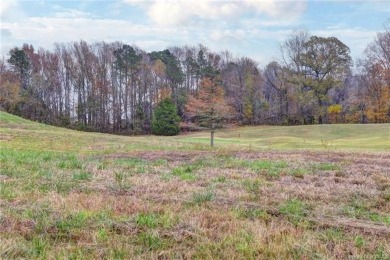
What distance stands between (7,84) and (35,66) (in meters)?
10.9

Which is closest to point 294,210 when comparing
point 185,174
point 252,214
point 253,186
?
point 252,214

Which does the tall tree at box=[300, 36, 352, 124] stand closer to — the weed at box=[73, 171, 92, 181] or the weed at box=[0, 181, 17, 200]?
the weed at box=[73, 171, 92, 181]

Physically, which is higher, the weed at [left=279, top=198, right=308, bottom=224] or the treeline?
the treeline

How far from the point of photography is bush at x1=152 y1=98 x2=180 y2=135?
63531 millimetres

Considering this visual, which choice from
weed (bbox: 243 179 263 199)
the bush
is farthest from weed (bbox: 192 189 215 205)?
the bush

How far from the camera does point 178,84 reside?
245 ft

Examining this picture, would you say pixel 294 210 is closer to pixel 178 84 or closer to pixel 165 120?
pixel 165 120

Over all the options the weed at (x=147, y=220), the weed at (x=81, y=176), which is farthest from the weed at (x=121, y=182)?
the weed at (x=147, y=220)

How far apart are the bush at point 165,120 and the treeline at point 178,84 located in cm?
415

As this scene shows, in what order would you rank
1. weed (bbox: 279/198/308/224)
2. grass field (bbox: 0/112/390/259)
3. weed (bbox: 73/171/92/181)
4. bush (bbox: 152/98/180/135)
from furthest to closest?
bush (bbox: 152/98/180/135) < weed (bbox: 73/171/92/181) < weed (bbox: 279/198/308/224) < grass field (bbox: 0/112/390/259)

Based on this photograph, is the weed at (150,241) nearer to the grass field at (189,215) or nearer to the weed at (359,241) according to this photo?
the grass field at (189,215)

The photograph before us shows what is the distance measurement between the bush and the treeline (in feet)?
13.6

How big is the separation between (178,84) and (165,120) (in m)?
13.0

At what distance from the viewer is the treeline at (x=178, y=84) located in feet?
216
